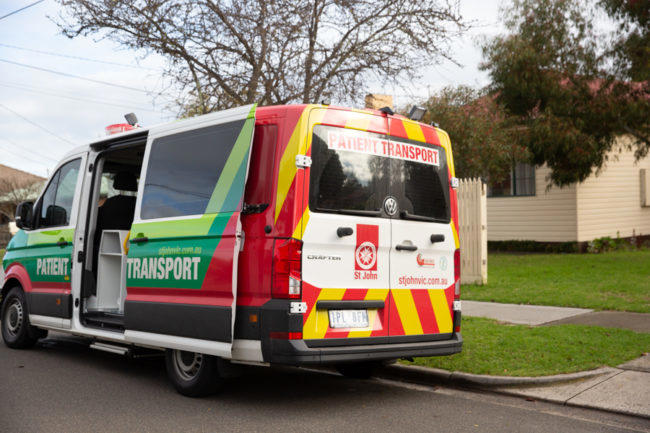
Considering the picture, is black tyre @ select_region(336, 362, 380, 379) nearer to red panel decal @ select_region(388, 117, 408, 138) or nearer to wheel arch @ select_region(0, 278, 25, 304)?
red panel decal @ select_region(388, 117, 408, 138)

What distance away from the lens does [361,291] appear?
5.48m

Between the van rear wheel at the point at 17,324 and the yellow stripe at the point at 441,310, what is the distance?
494 cm

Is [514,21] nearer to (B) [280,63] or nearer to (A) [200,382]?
(B) [280,63]

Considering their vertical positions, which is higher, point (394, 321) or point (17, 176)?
point (17, 176)

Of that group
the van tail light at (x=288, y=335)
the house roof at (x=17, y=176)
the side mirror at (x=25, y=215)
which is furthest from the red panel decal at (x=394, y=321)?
the house roof at (x=17, y=176)

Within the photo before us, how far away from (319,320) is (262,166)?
1.29m

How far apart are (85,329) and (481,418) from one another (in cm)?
428

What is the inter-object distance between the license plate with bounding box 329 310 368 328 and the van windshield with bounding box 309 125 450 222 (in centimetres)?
81

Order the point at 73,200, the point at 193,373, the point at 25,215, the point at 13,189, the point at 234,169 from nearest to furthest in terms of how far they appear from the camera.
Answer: the point at 234,169
the point at 193,373
the point at 73,200
the point at 25,215
the point at 13,189

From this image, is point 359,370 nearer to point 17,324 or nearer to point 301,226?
point 301,226

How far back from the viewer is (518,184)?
21328 millimetres

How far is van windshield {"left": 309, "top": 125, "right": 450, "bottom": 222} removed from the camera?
5352 mm

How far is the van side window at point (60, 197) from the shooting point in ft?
25.5

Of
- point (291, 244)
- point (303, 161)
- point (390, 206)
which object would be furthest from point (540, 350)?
point (303, 161)
